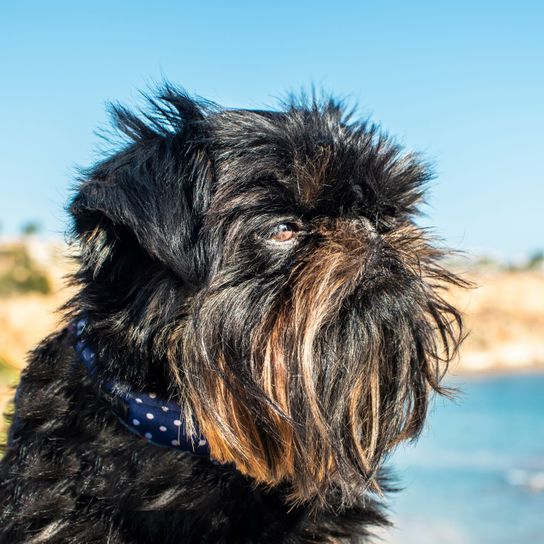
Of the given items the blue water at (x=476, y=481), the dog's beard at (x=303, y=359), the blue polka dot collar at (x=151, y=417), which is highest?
the blue water at (x=476, y=481)

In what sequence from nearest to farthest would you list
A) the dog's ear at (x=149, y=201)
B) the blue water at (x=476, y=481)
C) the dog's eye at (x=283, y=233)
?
the dog's ear at (x=149, y=201), the dog's eye at (x=283, y=233), the blue water at (x=476, y=481)

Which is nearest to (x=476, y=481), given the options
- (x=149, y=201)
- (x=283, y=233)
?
(x=283, y=233)

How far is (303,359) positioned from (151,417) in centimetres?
56

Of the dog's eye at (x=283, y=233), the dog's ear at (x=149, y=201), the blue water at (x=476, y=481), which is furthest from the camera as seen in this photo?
the blue water at (x=476, y=481)

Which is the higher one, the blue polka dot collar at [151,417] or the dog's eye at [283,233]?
the dog's eye at [283,233]

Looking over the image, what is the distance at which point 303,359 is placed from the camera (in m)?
2.43

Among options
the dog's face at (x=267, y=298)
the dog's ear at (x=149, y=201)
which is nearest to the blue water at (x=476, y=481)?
the dog's face at (x=267, y=298)

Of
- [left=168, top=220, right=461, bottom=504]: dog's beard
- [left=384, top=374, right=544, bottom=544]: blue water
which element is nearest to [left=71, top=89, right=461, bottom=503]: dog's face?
[left=168, top=220, right=461, bottom=504]: dog's beard

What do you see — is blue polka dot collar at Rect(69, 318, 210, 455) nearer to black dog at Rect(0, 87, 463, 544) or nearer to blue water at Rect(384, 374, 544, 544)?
black dog at Rect(0, 87, 463, 544)

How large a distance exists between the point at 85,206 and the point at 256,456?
1.01 meters

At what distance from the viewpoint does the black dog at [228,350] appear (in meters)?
2.48

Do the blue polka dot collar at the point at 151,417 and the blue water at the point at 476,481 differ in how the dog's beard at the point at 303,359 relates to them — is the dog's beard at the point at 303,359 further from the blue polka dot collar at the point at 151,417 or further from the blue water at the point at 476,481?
the blue water at the point at 476,481

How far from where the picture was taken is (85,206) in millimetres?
2488

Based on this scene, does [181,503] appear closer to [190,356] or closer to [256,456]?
[256,456]
